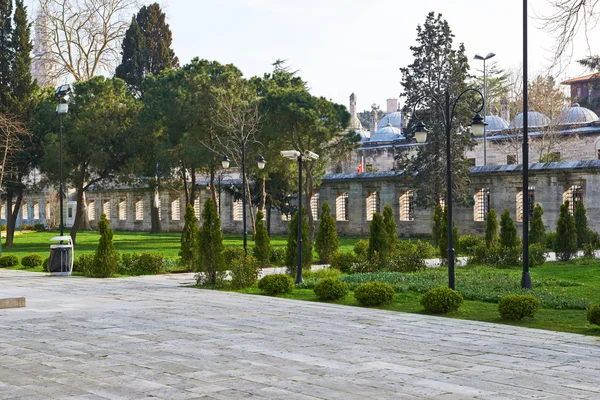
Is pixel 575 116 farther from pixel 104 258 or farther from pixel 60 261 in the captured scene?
pixel 60 261

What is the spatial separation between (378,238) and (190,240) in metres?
5.07

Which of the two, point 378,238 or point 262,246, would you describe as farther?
point 262,246

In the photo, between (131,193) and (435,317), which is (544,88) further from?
(435,317)

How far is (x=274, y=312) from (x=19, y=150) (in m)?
25.3

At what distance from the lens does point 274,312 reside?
1332 centimetres

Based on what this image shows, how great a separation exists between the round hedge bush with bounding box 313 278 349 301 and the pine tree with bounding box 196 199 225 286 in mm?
3928

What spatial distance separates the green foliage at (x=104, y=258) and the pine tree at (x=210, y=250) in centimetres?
418

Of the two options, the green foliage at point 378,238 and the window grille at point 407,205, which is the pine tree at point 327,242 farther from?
the window grille at point 407,205

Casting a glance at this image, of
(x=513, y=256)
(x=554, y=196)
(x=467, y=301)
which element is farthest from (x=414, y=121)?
(x=467, y=301)

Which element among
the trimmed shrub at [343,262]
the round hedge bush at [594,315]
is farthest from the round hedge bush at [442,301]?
the trimmed shrub at [343,262]

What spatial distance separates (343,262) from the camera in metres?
21.6

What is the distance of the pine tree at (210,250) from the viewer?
1852 cm

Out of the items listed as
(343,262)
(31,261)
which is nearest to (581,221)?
(343,262)

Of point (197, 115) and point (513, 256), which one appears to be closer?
point (513, 256)
